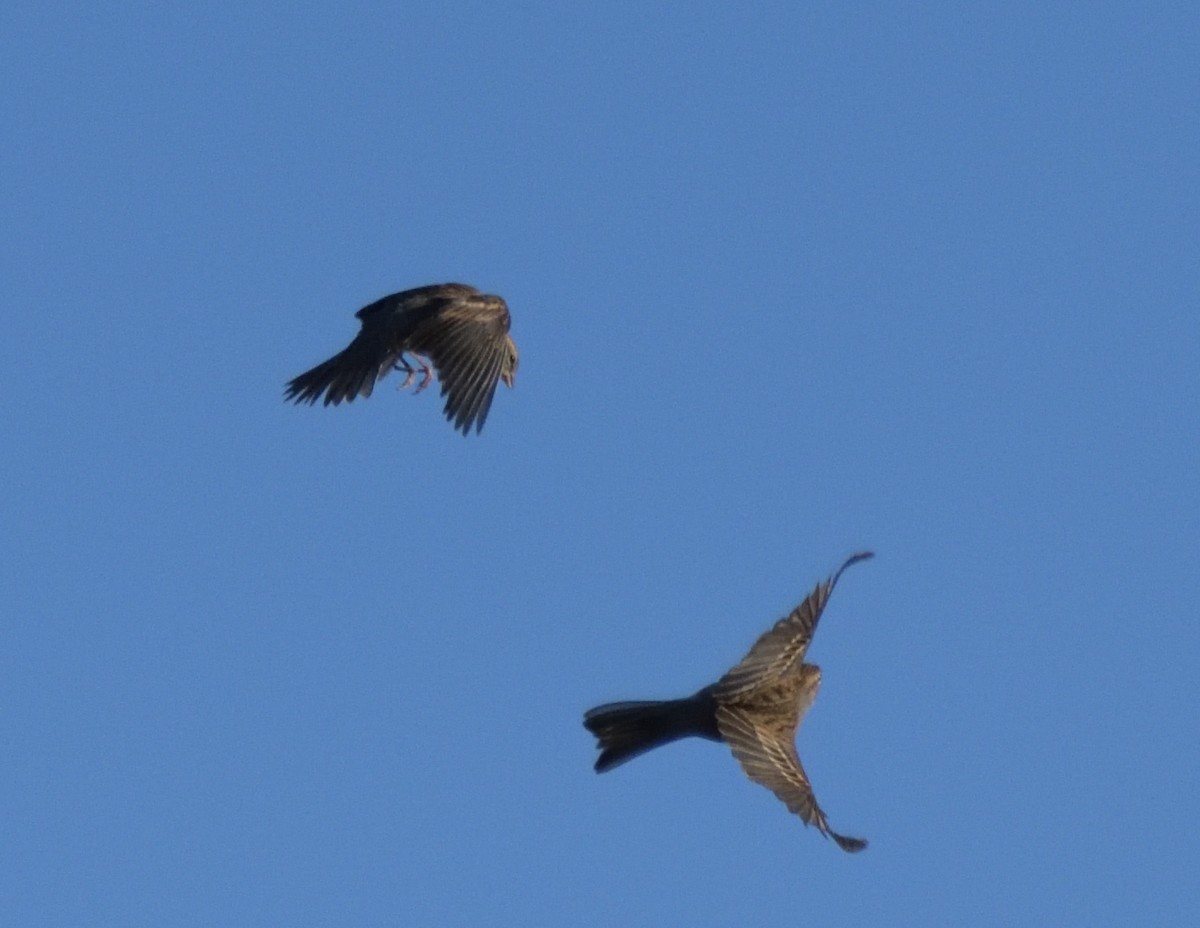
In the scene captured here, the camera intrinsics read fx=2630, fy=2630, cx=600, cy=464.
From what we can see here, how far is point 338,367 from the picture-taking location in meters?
17.9

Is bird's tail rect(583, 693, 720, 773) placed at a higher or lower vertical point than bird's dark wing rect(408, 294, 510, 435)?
lower

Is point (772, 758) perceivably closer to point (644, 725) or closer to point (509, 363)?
point (644, 725)

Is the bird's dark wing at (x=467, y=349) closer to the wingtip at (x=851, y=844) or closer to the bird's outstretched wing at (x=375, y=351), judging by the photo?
the bird's outstretched wing at (x=375, y=351)

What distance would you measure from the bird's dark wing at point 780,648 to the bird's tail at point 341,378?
524 centimetres

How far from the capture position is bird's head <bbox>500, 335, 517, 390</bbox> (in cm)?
1788

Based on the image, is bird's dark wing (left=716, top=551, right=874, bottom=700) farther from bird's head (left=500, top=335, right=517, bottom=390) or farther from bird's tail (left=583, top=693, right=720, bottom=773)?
bird's head (left=500, top=335, right=517, bottom=390)

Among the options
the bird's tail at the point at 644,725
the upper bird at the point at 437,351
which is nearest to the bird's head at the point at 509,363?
the upper bird at the point at 437,351

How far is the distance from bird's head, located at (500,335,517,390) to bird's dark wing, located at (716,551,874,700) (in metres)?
5.23

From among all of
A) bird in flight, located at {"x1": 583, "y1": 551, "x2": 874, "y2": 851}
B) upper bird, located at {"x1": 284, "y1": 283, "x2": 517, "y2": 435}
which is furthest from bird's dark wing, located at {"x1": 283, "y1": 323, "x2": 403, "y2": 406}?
bird in flight, located at {"x1": 583, "y1": 551, "x2": 874, "y2": 851}

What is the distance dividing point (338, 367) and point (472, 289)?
1073mm

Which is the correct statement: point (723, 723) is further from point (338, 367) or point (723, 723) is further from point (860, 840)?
point (338, 367)

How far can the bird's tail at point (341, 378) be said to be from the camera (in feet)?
57.5

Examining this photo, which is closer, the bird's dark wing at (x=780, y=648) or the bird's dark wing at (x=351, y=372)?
the bird's dark wing at (x=780, y=648)

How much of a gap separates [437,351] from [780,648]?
5338 mm
